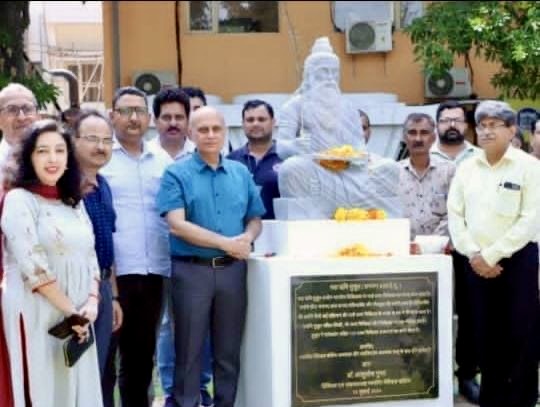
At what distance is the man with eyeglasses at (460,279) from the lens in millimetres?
6059

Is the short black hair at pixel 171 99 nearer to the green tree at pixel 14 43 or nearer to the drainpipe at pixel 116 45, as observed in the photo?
the green tree at pixel 14 43

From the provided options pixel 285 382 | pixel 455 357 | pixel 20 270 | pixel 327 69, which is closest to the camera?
pixel 20 270

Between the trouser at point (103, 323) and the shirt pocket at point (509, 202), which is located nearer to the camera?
the trouser at point (103, 323)

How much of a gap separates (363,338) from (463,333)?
4.06 ft

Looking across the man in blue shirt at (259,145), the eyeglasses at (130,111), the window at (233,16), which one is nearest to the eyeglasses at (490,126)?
the man in blue shirt at (259,145)

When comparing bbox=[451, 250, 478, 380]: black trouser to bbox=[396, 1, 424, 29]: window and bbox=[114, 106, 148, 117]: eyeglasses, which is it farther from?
bbox=[396, 1, 424, 29]: window

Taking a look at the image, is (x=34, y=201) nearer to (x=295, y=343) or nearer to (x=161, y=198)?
(x=161, y=198)

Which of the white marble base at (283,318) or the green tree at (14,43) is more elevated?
the green tree at (14,43)

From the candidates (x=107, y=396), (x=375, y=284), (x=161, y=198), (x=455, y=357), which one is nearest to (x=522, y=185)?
(x=375, y=284)

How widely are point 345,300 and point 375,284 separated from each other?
181 mm

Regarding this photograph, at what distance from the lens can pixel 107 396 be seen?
5.25 meters

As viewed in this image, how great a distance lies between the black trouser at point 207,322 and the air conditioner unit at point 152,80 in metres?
5.93

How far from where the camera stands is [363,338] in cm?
516

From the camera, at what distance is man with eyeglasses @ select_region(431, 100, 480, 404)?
19.9ft
